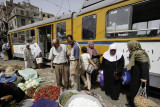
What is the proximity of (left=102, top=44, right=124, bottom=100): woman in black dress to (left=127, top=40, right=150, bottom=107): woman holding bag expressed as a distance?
342 millimetres

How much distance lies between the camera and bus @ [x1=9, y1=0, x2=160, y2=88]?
2387 millimetres

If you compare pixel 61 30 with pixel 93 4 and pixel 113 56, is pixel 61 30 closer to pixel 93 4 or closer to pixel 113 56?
pixel 93 4

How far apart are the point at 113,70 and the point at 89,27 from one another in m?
1.96

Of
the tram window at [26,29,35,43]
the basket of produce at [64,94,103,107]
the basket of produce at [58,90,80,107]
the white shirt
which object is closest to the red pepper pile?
the basket of produce at [58,90,80,107]

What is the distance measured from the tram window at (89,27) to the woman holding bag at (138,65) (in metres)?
1.66

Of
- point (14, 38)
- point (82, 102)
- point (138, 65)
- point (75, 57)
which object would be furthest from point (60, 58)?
point (14, 38)

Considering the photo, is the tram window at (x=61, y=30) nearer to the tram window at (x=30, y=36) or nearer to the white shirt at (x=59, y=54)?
the white shirt at (x=59, y=54)

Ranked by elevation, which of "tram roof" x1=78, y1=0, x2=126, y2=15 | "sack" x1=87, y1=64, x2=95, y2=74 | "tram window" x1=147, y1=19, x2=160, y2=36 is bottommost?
"sack" x1=87, y1=64, x2=95, y2=74

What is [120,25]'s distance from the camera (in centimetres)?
284

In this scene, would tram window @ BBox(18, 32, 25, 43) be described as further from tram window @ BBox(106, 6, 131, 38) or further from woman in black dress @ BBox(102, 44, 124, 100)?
woman in black dress @ BBox(102, 44, 124, 100)

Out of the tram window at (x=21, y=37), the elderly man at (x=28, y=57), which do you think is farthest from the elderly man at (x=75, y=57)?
the tram window at (x=21, y=37)

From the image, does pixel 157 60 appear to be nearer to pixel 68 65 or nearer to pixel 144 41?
pixel 144 41

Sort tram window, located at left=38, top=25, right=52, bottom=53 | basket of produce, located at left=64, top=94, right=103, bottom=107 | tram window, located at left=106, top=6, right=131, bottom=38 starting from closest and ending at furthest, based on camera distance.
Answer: basket of produce, located at left=64, top=94, right=103, bottom=107 → tram window, located at left=106, top=6, right=131, bottom=38 → tram window, located at left=38, top=25, right=52, bottom=53

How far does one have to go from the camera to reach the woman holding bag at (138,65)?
2.02 meters
